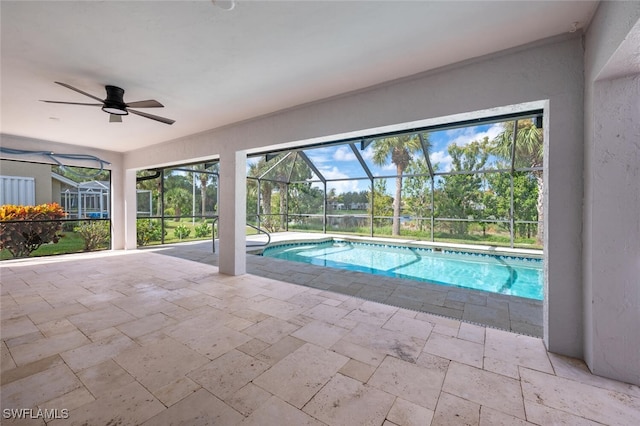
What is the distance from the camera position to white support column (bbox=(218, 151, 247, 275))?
442 centimetres

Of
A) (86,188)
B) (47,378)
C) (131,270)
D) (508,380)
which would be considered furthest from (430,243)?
(86,188)

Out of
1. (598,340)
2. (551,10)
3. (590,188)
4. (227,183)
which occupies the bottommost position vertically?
(598,340)

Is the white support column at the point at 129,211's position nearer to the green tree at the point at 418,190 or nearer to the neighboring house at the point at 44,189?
the neighboring house at the point at 44,189

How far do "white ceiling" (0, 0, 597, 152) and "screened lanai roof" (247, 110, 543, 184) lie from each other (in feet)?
10.2

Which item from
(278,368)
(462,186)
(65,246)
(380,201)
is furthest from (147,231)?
(462,186)

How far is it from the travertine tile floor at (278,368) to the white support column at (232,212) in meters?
1.18

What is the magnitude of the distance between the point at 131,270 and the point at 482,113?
581 centimetres

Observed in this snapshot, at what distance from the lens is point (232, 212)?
4449mm

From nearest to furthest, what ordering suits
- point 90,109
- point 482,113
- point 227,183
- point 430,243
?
1. point 482,113
2. point 90,109
3. point 227,183
4. point 430,243

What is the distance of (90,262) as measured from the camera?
18.0ft

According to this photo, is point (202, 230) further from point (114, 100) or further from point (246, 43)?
point (246, 43)

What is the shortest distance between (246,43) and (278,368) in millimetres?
2568

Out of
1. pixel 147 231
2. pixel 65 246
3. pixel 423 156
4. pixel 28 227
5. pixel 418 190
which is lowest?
pixel 65 246

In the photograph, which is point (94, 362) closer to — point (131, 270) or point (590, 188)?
point (131, 270)
